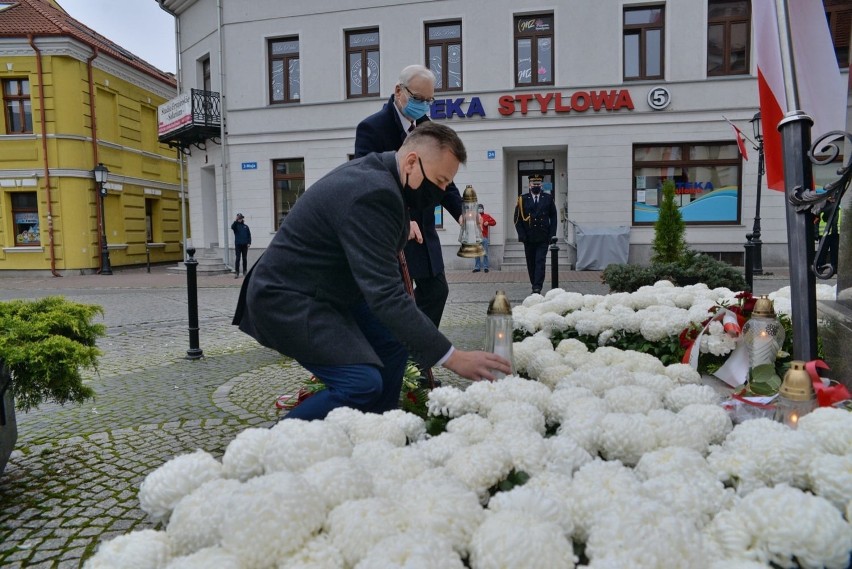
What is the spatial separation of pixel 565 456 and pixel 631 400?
2.03ft

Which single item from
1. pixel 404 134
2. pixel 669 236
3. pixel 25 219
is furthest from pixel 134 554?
pixel 25 219

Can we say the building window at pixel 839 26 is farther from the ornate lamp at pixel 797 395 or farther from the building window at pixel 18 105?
the building window at pixel 18 105

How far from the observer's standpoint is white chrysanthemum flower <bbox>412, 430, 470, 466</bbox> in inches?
73.1

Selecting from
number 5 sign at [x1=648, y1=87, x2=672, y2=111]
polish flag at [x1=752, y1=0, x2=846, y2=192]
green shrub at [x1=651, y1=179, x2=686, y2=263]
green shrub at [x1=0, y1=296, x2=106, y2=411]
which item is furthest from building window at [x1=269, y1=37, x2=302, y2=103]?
polish flag at [x1=752, y1=0, x2=846, y2=192]

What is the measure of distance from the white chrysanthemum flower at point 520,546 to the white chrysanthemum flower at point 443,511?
0.19 feet

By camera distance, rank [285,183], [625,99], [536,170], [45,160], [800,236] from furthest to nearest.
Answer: [45,160], [285,183], [536,170], [625,99], [800,236]

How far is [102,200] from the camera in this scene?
23297 mm

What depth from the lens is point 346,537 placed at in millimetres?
1339

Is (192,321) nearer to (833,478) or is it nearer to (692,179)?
(833,478)

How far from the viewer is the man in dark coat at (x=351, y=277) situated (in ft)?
8.25

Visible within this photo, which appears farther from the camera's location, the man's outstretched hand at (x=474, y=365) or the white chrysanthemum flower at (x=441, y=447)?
the man's outstretched hand at (x=474, y=365)

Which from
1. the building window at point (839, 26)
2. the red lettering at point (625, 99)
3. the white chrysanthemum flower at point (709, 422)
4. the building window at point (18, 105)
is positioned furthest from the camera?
the building window at point (18, 105)

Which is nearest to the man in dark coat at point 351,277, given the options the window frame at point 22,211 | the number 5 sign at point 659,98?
the number 5 sign at point 659,98

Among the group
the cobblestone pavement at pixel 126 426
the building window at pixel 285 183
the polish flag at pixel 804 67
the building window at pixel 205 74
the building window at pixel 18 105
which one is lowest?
the cobblestone pavement at pixel 126 426
